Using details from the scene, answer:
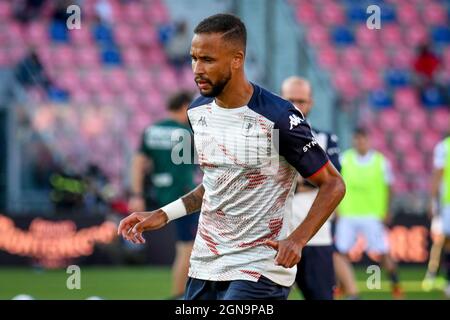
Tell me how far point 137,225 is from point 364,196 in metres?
9.71

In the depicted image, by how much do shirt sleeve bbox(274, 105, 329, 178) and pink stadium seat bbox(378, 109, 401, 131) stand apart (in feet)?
56.1

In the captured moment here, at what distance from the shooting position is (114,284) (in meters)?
15.6

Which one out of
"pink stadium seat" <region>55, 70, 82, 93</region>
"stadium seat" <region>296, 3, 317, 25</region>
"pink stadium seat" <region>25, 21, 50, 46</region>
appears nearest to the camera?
"pink stadium seat" <region>55, 70, 82, 93</region>

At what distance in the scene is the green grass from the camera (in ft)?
45.1

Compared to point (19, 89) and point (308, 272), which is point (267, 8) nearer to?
point (19, 89)

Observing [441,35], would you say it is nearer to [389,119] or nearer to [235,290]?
[389,119]

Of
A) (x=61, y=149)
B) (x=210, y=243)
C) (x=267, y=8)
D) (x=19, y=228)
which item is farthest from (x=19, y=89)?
(x=210, y=243)

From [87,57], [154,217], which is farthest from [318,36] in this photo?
[154,217]

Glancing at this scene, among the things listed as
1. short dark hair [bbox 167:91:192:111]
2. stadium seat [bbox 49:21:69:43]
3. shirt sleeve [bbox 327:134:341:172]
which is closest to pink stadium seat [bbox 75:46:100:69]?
stadium seat [bbox 49:21:69:43]

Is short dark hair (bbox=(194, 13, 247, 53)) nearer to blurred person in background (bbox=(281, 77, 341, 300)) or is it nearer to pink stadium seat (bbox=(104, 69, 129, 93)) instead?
blurred person in background (bbox=(281, 77, 341, 300))

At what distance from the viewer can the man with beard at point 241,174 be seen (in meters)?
5.81

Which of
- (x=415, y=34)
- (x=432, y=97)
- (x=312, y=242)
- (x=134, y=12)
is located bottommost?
(x=312, y=242)
